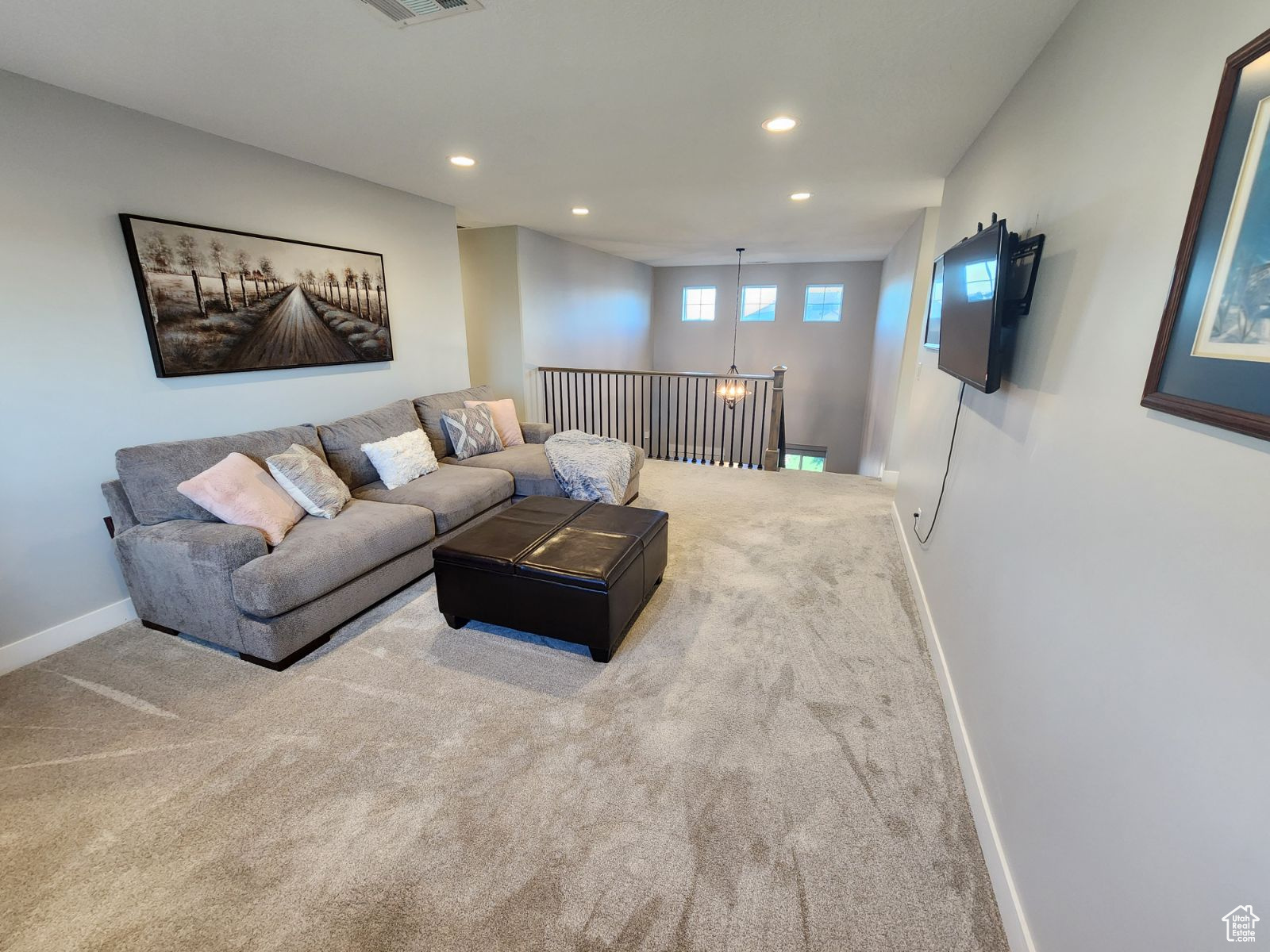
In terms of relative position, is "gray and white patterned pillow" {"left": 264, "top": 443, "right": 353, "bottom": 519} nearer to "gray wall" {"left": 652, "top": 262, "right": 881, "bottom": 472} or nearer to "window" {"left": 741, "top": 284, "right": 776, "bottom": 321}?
"gray wall" {"left": 652, "top": 262, "right": 881, "bottom": 472}

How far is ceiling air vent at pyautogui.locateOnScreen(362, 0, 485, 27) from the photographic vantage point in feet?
5.19

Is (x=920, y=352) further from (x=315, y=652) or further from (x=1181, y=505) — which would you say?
(x=315, y=652)

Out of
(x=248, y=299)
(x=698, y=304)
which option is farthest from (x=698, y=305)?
(x=248, y=299)

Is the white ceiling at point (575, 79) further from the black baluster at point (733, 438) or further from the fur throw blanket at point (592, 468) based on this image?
the black baluster at point (733, 438)

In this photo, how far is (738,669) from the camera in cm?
229

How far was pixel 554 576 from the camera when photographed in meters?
2.29

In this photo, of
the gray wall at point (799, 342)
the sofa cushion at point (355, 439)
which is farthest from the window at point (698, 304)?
the sofa cushion at point (355, 439)

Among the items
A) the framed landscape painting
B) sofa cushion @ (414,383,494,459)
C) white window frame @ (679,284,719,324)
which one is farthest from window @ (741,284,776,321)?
the framed landscape painting

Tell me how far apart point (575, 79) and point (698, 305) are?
25.3 feet

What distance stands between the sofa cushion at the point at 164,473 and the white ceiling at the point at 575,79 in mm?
1559

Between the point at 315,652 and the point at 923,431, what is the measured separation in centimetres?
362

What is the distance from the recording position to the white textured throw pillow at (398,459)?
337 cm

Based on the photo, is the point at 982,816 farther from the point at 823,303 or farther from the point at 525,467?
the point at 823,303

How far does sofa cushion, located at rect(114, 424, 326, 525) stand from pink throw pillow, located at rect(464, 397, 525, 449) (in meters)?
1.94
